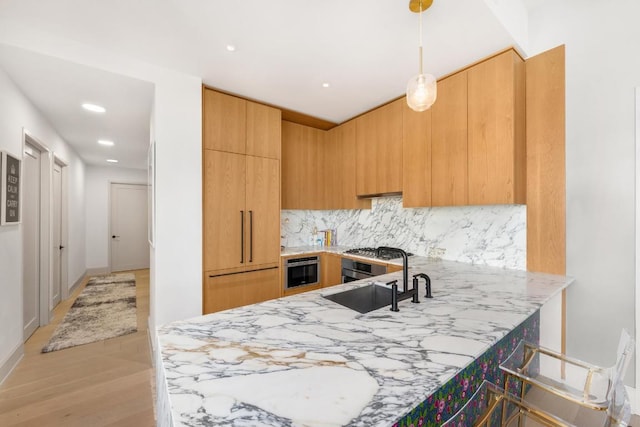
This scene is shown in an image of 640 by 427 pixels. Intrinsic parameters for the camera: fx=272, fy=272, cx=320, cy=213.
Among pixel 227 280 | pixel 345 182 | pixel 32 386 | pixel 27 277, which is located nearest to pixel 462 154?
pixel 345 182

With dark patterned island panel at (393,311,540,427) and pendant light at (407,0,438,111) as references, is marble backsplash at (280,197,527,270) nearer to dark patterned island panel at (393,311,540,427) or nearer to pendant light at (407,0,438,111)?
dark patterned island panel at (393,311,540,427)

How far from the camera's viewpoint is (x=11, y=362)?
2.32 metres

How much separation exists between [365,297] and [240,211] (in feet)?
5.12

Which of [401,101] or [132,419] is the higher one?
[401,101]

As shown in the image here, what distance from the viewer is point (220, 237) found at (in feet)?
8.46

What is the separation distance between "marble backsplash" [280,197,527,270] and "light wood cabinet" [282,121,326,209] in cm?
37

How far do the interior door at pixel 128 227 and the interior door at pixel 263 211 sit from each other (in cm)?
515

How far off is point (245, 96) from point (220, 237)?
143cm

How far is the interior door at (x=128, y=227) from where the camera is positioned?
6.21m

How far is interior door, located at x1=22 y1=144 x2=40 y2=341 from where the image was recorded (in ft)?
9.45

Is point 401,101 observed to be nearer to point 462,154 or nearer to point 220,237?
point 462,154

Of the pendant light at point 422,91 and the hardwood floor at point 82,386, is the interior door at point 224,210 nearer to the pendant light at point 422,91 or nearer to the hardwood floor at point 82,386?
the hardwood floor at point 82,386

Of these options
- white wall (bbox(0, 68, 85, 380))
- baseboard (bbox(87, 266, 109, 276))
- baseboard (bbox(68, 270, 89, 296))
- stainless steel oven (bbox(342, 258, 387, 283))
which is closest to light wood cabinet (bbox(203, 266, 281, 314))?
stainless steel oven (bbox(342, 258, 387, 283))

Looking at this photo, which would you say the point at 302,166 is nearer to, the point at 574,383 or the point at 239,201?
the point at 239,201
